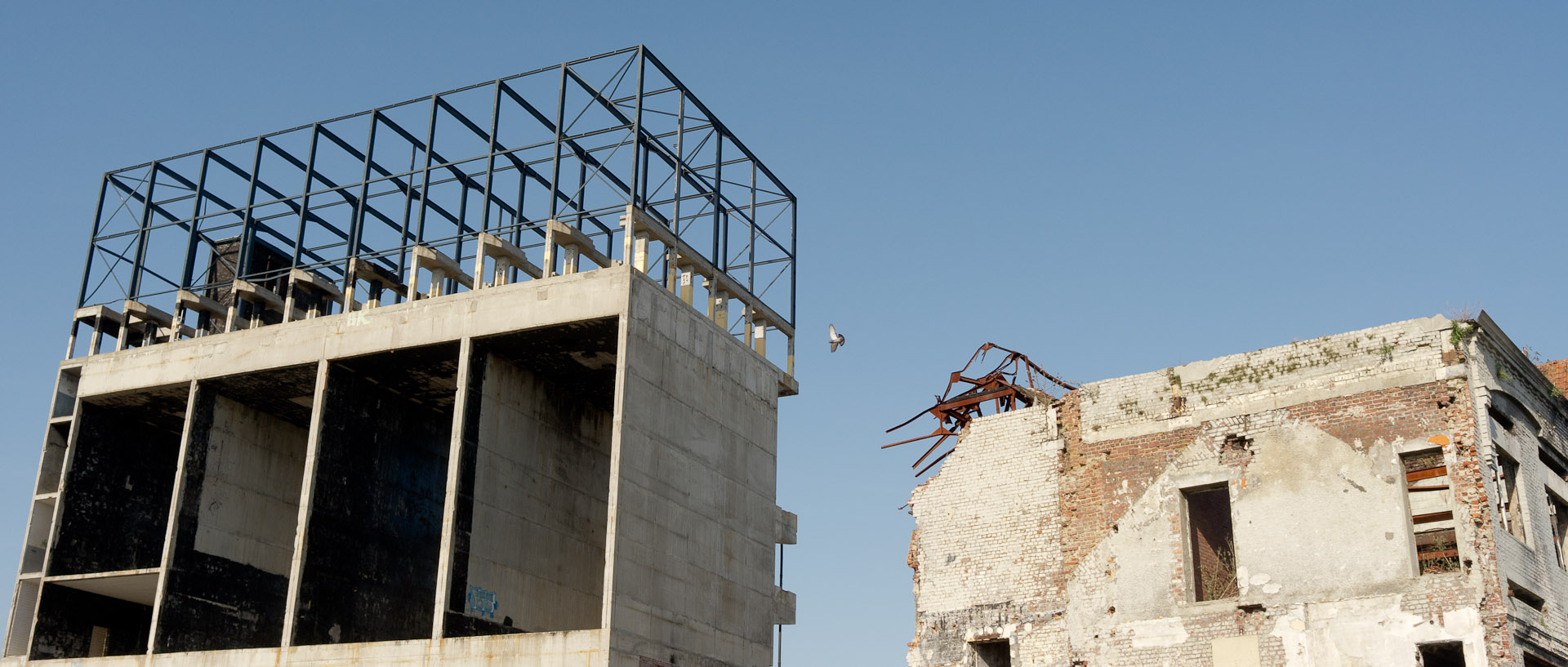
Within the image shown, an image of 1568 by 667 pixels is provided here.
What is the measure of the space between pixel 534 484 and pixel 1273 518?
1336cm

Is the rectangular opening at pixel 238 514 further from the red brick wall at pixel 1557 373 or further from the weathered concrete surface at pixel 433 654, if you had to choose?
the red brick wall at pixel 1557 373

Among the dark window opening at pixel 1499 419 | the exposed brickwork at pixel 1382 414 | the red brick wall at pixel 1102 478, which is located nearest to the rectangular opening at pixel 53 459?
the red brick wall at pixel 1102 478

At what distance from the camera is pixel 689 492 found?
2545 cm

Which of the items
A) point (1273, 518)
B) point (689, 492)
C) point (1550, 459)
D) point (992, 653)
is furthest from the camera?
point (992, 653)

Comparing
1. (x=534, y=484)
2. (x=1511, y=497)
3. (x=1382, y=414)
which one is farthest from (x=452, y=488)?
(x=1511, y=497)

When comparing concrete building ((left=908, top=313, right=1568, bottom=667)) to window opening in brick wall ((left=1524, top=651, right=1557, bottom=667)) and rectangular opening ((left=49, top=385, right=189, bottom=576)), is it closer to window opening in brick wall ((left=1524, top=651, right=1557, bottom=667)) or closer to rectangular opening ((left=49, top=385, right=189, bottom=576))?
window opening in brick wall ((left=1524, top=651, right=1557, bottom=667))

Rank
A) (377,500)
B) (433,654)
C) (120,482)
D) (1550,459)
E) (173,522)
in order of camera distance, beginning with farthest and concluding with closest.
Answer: (120,482) → (377,500) → (173,522) → (1550,459) → (433,654)

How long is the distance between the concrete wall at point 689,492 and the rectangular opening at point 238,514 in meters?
7.40

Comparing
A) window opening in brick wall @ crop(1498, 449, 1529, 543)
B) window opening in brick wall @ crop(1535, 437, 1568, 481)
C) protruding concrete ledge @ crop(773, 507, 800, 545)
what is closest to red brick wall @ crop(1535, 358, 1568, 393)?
window opening in brick wall @ crop(1535, 437, 1568, 481)

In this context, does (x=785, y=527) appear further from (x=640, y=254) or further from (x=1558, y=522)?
(x=1558, y=522)

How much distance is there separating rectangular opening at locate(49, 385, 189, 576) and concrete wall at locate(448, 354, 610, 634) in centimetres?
775

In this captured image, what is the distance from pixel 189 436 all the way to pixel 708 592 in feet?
36.2

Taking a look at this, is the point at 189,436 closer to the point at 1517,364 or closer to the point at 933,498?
the point at 933,498

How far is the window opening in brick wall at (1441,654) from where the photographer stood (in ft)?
72.4
